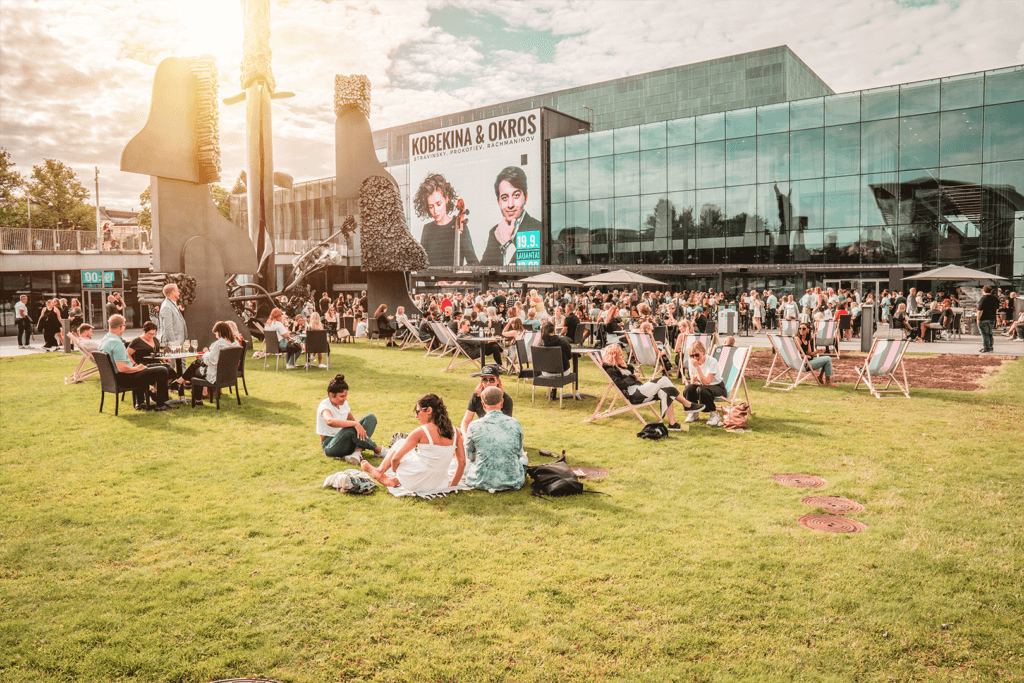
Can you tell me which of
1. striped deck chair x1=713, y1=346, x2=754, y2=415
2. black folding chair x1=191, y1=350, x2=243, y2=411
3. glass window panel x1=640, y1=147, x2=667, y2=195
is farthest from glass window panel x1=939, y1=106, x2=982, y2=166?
black folding chair x1=191, y1=350, x2=243, y2=411

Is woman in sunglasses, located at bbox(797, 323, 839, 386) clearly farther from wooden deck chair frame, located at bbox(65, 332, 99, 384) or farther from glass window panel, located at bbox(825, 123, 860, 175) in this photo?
glass window panel, located at bbox(825, 123, 860, 175)

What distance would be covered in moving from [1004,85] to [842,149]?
659 cm

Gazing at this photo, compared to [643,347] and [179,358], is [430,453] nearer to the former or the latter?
[179,358]

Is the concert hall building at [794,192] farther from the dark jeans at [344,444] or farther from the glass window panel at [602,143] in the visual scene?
the dark jeans at [344,444]

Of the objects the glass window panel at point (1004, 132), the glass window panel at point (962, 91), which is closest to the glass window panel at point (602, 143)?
the glass window panel at point (962, 91)

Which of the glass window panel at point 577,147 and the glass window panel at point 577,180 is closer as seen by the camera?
the glass window panel at point 577,147

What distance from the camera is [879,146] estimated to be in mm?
29984

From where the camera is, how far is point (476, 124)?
46281mm

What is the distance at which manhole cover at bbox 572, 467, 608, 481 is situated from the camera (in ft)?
21.1

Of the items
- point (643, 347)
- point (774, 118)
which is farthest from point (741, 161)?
point (643, 347)

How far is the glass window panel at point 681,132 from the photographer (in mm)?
35531

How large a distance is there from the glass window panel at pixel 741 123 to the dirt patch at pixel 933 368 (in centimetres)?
2088

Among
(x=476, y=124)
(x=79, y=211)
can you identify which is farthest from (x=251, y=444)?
(x=79, y=211)

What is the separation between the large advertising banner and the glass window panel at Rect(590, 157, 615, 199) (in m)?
4.31
